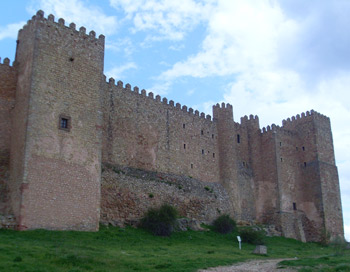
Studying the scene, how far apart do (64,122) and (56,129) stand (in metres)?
0.60

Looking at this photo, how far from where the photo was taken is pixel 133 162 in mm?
24375

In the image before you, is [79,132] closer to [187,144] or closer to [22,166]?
[22,166]

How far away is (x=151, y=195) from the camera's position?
23578mm

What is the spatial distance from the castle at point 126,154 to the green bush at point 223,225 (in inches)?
50.2

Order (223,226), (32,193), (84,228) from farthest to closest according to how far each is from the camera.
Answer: (223,226) < (84,228) < (32,193)

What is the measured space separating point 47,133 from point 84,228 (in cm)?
411

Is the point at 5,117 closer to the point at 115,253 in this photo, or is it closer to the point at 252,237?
the point at 115,253

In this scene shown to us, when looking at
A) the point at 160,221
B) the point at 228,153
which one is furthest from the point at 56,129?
the point at 228,153

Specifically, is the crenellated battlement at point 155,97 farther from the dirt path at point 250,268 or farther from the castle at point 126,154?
the dirt path at point 250,268

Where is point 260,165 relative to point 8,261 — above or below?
above

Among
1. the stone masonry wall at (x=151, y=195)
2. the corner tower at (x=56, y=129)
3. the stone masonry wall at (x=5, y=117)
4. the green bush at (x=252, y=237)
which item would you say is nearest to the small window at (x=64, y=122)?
the corner tower at (x=56, y=129)

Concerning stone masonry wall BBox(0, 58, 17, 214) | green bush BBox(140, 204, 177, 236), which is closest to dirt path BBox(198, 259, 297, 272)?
green bush BBox(140, 204, 177, 236)

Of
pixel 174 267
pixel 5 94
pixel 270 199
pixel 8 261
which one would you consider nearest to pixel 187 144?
pixel 270 199

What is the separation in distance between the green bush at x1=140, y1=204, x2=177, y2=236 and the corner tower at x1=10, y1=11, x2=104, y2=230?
9.92ft
